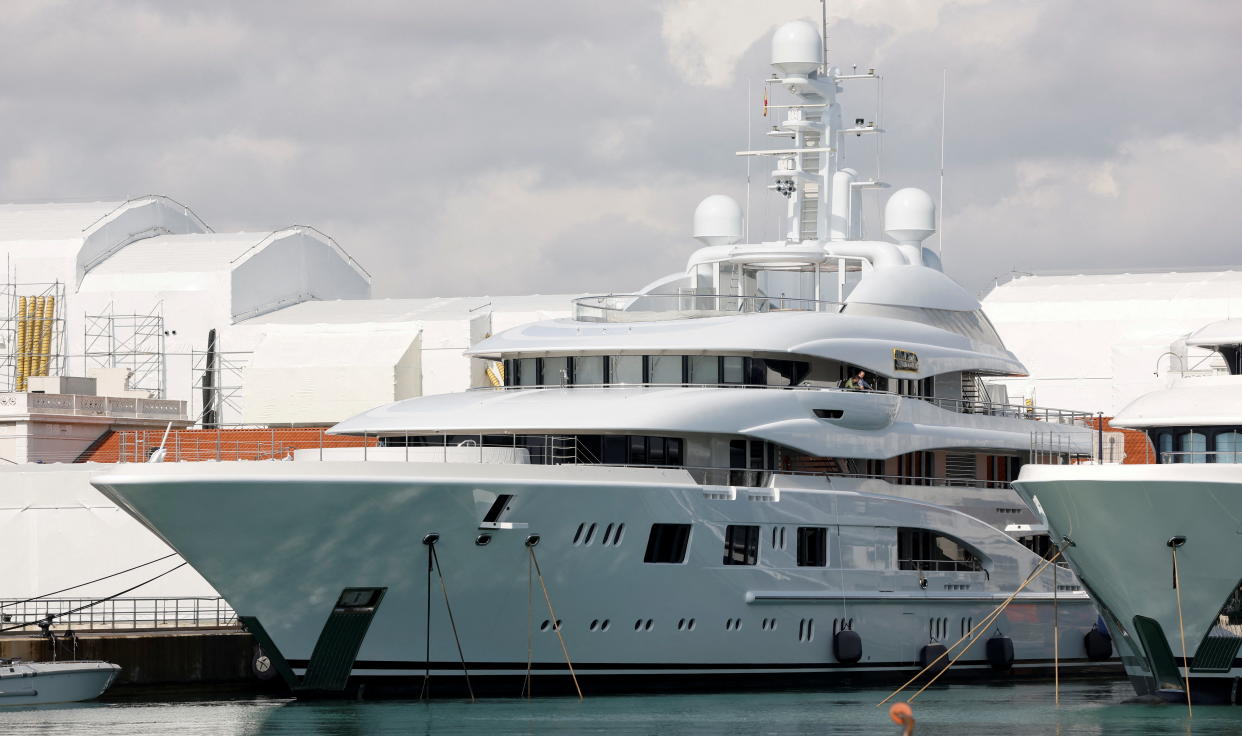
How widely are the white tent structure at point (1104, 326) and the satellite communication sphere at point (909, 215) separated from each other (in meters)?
17.7

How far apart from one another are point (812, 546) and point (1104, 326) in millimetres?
31468

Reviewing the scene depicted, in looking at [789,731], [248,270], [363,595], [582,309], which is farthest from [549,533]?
[248,270]

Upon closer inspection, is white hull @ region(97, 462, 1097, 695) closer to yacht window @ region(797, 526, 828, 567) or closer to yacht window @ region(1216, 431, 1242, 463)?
yacht window @ region(797, 526, 828, 567)

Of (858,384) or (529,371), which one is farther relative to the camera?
(529,371)

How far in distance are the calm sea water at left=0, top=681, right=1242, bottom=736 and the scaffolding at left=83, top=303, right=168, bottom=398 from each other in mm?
29884

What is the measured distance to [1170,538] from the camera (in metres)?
28.1

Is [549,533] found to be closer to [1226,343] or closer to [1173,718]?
[1173,718]

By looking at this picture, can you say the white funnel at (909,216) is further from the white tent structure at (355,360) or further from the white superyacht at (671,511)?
the white tent structure at (355,360)

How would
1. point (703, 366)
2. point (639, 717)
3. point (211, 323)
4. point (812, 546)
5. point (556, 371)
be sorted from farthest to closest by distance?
point (211, 323) < point (556, 371) < point (703, 366) < point (812, 546) < point (639, 717)

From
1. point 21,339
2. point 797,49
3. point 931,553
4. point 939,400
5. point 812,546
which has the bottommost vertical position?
point 931,553

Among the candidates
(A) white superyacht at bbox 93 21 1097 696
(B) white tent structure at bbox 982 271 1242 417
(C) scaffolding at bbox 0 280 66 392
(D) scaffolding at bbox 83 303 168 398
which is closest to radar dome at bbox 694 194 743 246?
(A) white superyacht at bbox 93 21 1097 696

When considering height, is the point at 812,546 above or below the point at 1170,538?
below

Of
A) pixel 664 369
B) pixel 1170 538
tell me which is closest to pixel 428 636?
pixel 664 369

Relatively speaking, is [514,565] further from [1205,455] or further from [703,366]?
[1205,455]
